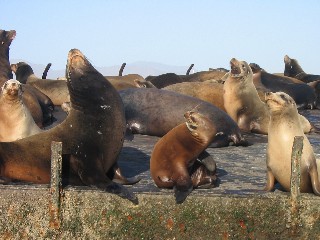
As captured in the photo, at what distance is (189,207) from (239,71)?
6463 millimetres

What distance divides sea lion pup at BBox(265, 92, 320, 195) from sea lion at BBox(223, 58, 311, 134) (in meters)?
4.23

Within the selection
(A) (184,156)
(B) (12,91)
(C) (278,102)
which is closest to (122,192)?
(A) (184,156)

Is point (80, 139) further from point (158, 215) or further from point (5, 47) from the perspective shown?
point (5, 47)

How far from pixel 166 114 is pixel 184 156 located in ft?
12.6

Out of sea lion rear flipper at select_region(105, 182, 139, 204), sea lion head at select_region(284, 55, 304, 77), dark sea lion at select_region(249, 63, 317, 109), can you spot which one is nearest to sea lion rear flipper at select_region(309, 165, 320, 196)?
sea lion rear flipper at select_region(105, 182, 139, 204)

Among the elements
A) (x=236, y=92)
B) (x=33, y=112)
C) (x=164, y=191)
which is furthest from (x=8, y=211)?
(x=236, y=92)

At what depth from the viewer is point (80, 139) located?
20.7ft

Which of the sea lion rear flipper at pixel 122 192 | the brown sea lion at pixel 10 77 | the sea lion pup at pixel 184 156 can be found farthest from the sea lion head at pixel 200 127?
the brown sea lion at pixel 10 77

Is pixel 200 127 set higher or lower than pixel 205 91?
higher

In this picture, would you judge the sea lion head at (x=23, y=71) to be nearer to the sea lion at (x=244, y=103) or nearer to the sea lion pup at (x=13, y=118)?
the sea lion at (x=244, y=103)

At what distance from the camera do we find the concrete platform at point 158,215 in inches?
227

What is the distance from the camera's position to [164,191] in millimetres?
5953

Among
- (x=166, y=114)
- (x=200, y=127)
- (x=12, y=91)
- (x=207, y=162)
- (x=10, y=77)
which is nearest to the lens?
(x=200, y=127)

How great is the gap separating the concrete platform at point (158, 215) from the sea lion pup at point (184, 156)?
0.60 feet
